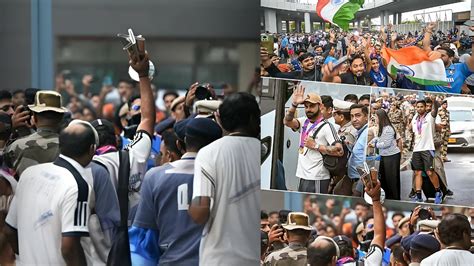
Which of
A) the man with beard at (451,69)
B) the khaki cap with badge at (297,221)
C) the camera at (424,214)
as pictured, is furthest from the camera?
the khaki cap with badge at (297,221)

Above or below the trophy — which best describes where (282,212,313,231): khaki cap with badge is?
below

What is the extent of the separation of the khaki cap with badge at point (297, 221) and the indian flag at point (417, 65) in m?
0.93

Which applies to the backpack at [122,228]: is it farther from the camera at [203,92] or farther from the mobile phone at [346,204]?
the mobile phone at [346,204]

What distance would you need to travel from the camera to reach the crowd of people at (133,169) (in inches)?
193

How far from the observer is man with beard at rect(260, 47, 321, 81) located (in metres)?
4.86

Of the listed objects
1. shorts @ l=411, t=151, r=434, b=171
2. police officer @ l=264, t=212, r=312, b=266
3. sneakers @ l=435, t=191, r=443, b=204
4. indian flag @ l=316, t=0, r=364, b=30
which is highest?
indian flag @ l=316, t=0, r=364, b=30

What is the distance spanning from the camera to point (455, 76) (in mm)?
4688

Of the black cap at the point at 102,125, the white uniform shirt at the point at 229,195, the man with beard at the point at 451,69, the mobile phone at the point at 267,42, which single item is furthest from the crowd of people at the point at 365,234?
the black cap at the point at 102,125

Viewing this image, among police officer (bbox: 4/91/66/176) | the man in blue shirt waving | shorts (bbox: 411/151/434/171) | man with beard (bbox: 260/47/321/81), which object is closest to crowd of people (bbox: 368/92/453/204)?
shorts (bbox: 411/151/434/171)

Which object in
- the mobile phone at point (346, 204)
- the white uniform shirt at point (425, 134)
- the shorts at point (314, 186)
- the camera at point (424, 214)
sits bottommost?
the camera at point (424, 214)

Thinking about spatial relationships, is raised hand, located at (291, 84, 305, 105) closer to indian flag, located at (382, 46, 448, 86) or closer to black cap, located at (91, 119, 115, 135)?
indian flag, located at (382, 46, 448, 86)

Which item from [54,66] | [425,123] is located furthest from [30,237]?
[425,123]

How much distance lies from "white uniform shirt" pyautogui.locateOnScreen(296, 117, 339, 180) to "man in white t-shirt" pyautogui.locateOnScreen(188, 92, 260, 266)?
0.24m

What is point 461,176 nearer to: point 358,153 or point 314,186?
point 358,153
